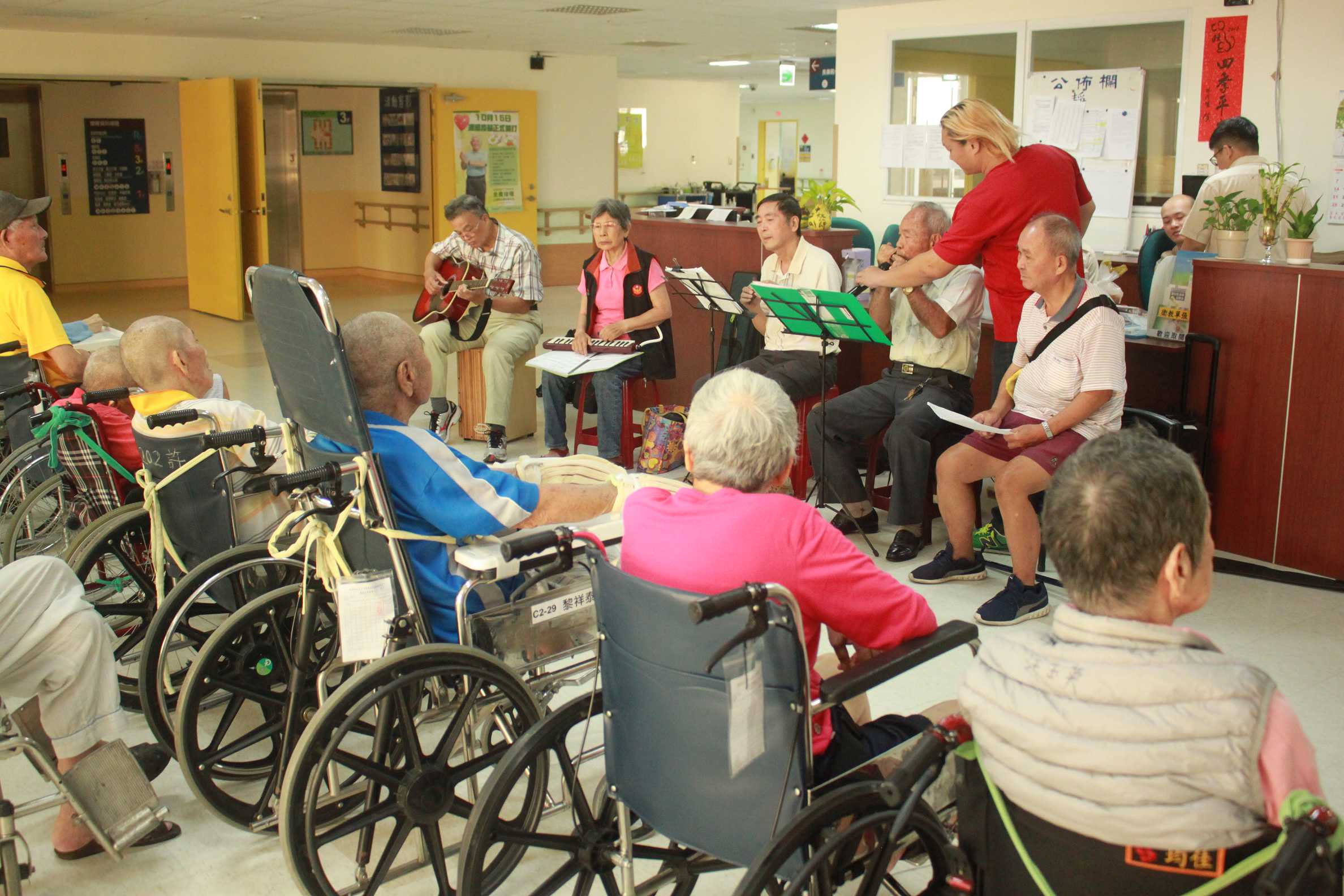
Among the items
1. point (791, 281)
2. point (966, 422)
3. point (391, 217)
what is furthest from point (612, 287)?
point (391, 217)

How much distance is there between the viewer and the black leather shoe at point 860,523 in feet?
14.8

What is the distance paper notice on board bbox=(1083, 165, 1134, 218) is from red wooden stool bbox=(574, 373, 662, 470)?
9.39 feet

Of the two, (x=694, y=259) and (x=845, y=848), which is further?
(x=694, y=259)

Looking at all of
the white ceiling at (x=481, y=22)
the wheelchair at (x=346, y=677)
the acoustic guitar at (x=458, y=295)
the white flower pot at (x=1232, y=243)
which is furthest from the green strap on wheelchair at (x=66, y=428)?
the white ceiling at (x=481, y=22)

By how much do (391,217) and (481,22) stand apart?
3744 millimetres

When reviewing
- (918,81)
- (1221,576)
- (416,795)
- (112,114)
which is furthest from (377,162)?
(416,795)

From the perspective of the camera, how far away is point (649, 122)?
53.5 feet

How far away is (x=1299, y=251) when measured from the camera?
393 cm

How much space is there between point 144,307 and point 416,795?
9781mm

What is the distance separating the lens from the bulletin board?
6512 mm

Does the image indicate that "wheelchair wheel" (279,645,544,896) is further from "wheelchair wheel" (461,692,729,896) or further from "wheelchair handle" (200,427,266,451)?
"wheelchair handle" (200,427,266,451)

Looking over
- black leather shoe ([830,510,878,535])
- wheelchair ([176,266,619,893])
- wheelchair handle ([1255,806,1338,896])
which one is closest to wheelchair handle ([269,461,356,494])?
wheelchair ([176,266,619,893])

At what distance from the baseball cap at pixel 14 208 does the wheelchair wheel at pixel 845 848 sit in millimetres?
3565

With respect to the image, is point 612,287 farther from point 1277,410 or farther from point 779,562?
point 779,562
